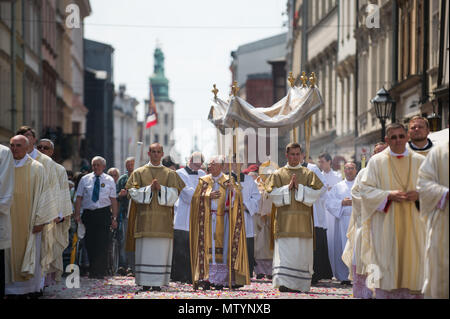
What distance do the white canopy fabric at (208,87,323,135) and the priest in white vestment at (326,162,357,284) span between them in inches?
42.1

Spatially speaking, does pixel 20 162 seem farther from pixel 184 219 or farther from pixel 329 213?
pixel 329 213

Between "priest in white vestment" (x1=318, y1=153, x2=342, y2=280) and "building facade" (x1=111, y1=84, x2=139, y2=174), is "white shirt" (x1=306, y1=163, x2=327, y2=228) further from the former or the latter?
"building facade" (x1=111, y1=84, x2=139, y2=174)

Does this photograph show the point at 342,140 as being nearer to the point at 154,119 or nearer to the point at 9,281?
the point at 154,119

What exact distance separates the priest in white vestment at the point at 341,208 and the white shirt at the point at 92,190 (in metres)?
3.39

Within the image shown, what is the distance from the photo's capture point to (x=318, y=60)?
160 feet

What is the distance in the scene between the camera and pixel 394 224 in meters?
10.9

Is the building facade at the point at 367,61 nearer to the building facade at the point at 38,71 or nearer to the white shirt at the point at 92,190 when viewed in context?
the white shirt at the point at 92,190

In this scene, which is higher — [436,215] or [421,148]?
[421,148]

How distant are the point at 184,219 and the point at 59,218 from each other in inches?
126

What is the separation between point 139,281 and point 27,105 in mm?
24650

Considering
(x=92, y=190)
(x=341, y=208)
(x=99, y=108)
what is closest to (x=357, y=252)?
Answer: (x=341, y=208)

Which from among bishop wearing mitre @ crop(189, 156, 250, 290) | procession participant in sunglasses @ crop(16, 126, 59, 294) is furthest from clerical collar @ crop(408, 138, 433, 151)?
procession participant in sunglasses @ crop(16, 126, 59, 294)
